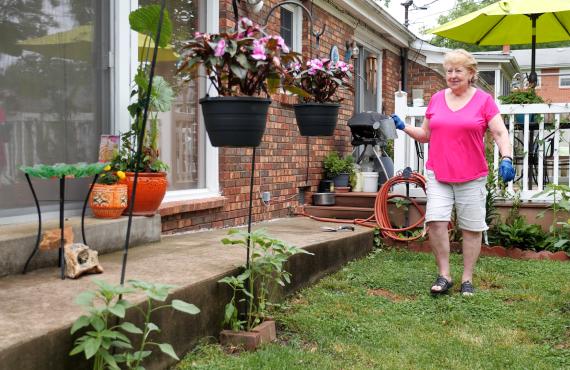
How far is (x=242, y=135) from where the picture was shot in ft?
9.36

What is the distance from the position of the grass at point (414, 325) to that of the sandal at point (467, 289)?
0.05m

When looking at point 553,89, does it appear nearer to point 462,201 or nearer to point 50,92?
point 462,201

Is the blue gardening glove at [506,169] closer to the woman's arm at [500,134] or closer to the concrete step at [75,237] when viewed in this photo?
the woman's arm at [500,134]

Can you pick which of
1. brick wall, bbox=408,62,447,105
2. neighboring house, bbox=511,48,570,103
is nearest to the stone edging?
brick wall, bbox=408,62,447,105

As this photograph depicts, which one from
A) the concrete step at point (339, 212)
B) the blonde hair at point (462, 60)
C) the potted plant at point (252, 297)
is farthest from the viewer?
the concrete step at point (339, 212)

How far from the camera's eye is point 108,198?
3.78 metres

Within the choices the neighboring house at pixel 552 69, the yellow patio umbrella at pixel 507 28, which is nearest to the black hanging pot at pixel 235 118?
the yellow patio umbrella at pixel 507 28

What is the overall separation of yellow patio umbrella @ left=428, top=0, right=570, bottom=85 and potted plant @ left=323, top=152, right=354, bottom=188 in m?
1.92

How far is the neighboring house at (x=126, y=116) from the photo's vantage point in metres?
3.61

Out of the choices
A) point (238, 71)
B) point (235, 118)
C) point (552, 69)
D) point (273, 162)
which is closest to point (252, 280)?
point (235, 118)

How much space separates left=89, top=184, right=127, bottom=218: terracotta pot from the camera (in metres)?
3.77

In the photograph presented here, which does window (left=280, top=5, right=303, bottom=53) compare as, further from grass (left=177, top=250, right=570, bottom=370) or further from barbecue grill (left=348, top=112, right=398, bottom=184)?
grass (left=177, top=250, right=570, bottom=370)

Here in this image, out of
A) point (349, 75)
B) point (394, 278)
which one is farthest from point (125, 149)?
point (394, 278)

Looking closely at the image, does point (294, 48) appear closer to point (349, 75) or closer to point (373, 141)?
point (373, 141)
